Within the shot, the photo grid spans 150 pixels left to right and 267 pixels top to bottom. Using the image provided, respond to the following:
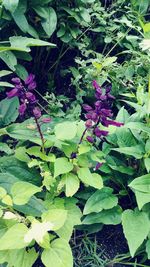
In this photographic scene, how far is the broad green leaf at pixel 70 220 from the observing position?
1765 millimetres

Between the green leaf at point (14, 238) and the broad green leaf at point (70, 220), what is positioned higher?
the green leaf at point (14, 238)

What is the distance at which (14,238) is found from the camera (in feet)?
5.05

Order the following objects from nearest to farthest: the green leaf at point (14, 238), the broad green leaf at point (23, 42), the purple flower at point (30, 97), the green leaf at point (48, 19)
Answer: the green leaf at point (14, 238)
the purple flower at point (30, 97)
the broad green leaf at point (23, 42)
the green leaf at point (48, 19)

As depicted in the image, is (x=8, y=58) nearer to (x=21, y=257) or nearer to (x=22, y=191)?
(x=22, y=191)

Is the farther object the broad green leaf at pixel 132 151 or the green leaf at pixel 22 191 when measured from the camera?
the broad green leaf at pixel 132 151

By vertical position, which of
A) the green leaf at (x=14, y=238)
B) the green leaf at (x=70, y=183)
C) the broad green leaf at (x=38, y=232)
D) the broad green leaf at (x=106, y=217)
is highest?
the broad green leaf at (x=38, y=232)

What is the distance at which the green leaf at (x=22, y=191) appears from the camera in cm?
162

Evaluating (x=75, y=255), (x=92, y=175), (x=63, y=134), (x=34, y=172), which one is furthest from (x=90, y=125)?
(x=75, y=255)

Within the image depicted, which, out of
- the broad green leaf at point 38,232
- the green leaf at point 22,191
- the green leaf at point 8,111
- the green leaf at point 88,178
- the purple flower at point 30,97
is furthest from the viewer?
the green leaf at point 8,111

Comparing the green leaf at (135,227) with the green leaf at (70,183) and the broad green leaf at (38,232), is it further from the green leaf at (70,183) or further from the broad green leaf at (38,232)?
the broad green leaf at (38,232)

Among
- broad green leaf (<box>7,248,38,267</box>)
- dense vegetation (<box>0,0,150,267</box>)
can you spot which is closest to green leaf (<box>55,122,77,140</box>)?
dense vegetation (<box>0,0,150,267</box>)

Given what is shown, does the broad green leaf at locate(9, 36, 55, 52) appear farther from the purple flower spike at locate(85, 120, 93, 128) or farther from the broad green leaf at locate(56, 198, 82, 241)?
the broad green leaf at locate(56, 198, 82, 241)

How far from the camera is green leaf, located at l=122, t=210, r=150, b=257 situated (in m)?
1.76

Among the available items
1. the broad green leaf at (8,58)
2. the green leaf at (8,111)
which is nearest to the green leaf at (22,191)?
the green leaf at (8,111)
